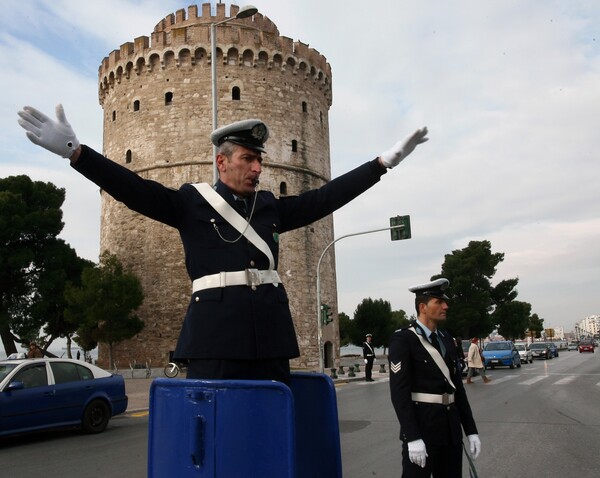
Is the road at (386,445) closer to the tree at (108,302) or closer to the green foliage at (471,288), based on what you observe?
the tree at (108,302)

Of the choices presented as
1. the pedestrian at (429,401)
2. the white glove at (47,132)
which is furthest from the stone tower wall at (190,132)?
the white glove at (47,132)

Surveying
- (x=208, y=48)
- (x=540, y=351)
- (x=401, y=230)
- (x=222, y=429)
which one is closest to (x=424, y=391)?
(x=222, y=429)

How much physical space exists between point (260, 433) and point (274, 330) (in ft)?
1.65

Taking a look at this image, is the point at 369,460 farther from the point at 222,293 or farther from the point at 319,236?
the point at 319,236

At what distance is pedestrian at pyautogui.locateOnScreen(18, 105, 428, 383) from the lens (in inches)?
98.0

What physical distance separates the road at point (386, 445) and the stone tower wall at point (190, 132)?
17.0 meters

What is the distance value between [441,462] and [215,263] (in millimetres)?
2144

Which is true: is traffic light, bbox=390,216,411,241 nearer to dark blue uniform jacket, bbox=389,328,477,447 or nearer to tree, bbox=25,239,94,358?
tree, bbox=25,239,94,358

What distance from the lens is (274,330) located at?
2598 millimetres

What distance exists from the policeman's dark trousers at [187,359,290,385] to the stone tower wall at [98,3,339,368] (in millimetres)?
27096

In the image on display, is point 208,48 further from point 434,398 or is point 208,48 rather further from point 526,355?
point 434,398

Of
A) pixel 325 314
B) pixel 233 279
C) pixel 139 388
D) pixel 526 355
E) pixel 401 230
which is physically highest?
pixel 401 230

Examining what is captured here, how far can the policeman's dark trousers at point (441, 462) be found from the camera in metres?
3.73

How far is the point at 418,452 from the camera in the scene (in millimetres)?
3561
